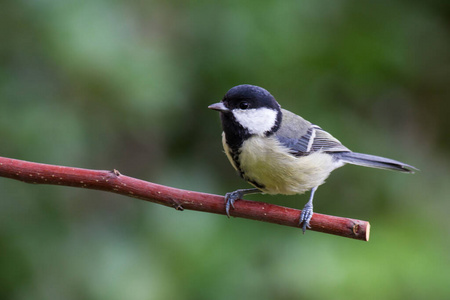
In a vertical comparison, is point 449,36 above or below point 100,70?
above

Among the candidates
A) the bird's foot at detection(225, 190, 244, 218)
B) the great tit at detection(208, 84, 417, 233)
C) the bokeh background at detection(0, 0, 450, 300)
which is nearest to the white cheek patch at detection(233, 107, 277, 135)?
the great tit at detection(208, 84, 417, 233)

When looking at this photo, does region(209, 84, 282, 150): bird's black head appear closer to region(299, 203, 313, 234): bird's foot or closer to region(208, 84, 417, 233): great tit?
region(208, 84, 417, 233): great tit

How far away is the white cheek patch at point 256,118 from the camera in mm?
1675

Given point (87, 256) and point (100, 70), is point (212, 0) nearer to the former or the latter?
point (100, 70)

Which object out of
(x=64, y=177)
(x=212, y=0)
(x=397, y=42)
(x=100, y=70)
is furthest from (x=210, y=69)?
(x=64, y=177)

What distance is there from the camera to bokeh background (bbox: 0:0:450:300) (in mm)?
2180

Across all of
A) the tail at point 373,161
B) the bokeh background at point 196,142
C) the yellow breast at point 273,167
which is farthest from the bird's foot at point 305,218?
the bokeh background at point 196,142

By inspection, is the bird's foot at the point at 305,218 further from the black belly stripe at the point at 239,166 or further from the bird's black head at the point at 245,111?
the bird's black head at the point at 245,111

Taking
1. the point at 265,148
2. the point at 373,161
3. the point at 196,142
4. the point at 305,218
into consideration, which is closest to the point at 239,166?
the point at 265,148

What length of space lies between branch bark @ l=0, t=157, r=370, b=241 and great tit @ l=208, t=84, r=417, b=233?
0.05 m

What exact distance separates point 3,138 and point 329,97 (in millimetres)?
1439

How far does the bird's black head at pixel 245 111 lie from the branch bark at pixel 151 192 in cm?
25

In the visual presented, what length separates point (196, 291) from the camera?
218cm

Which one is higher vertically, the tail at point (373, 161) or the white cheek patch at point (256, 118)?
the white cheek patch at point (256, 118)
